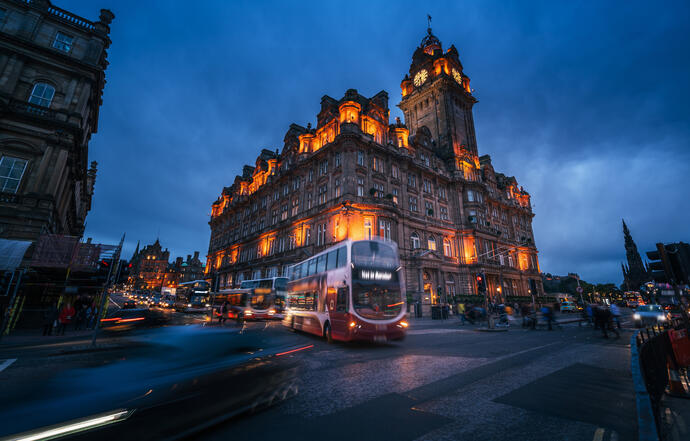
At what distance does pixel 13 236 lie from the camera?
1428cm

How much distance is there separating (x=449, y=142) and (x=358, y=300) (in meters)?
40.9

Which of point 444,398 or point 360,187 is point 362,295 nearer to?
point 444,398

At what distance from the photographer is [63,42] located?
62.6 ft

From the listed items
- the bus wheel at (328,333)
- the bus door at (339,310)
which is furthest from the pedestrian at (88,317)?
the bus door at (339,310)

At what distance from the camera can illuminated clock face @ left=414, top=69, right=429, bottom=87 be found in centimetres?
5159

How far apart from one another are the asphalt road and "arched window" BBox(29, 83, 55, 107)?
17.1 m

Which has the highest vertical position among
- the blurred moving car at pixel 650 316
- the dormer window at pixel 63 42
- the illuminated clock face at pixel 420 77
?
the illuminated clock face at pixel 420 77

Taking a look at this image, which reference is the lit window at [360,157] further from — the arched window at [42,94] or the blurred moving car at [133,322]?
the arched window at [42,94]

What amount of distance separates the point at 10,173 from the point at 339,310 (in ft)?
66.3

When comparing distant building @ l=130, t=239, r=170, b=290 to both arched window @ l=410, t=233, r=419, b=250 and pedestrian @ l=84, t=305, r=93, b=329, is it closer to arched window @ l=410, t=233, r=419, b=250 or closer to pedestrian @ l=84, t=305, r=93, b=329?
pedestrian @ l=84, t=305, r=93, b=329

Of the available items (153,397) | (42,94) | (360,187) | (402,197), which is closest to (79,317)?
(42,94)

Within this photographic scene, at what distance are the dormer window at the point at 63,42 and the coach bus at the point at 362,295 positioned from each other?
24.0 metres

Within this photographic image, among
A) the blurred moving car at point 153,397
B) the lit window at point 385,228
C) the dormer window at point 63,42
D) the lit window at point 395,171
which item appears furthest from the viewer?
the lit window at point 395,171

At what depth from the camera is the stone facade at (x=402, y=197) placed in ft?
102
